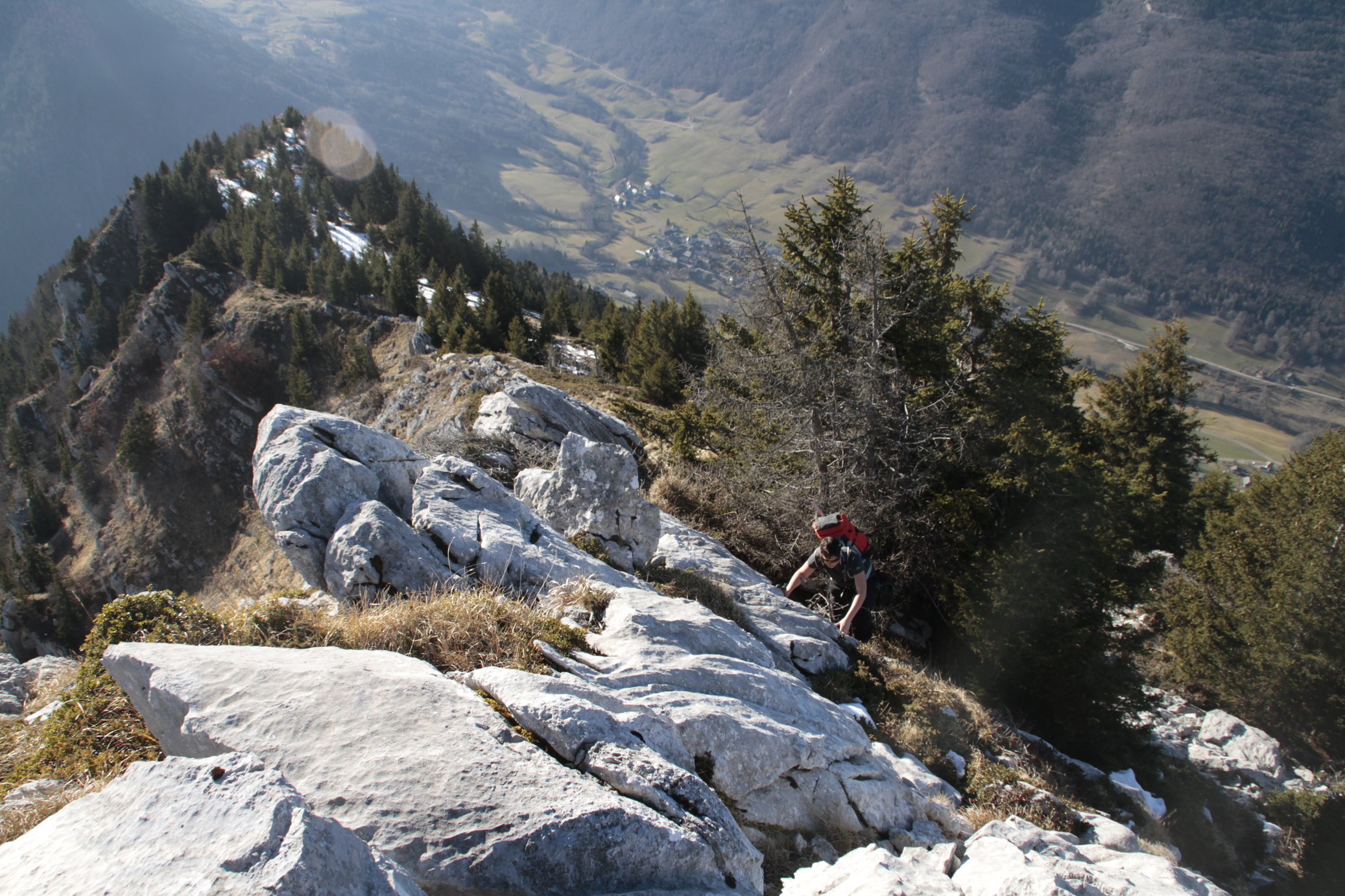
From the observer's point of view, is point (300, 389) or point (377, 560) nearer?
point (377, 560)

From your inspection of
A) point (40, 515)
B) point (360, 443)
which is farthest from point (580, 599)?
point (40, 515)

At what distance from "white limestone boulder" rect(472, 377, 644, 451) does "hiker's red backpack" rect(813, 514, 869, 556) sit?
26.0ft

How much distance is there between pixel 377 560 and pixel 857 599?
7.72m

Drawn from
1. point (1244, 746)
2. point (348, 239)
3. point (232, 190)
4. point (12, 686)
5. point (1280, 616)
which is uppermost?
point (232, 190)

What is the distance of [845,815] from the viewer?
620 cm

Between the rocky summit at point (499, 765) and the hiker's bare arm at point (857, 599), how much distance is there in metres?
1.03

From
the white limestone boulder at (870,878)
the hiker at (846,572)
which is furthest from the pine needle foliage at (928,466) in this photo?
the white limestone boulder at (870,878)

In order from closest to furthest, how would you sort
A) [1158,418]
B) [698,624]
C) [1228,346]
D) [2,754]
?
[2,754] < [698,624] < [1158,418] < [1228,346]

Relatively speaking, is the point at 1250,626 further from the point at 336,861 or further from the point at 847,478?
the point at 336,861

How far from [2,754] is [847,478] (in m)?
13.5

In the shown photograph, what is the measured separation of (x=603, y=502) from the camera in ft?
36.9

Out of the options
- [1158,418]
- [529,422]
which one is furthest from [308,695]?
[1158,418]

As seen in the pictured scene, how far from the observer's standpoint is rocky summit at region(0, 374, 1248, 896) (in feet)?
9.48

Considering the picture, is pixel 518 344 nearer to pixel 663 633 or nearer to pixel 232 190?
pixel 663 633
